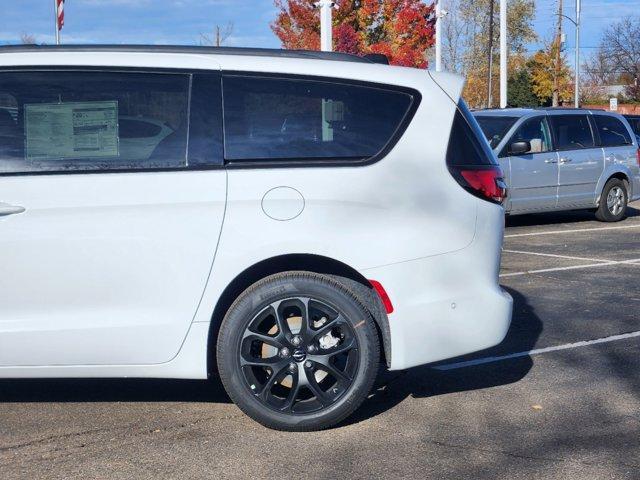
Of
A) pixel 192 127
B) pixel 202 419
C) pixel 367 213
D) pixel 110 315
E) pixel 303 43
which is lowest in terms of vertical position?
pixel 202 419

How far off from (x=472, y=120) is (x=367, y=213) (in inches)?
35.8

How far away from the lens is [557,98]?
200ft

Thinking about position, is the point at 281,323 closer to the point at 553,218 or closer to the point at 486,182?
the point at 486,182

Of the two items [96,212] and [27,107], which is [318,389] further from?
[27,107]

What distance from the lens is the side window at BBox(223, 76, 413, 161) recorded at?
5074 millimetres

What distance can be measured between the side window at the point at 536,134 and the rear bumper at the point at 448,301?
9.95 m

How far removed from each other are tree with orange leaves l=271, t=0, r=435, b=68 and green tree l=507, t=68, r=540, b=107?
86.4 ft

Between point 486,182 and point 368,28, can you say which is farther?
point 368,28

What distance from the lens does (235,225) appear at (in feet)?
Answer: 16.2

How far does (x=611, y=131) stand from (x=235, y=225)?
41.4ft

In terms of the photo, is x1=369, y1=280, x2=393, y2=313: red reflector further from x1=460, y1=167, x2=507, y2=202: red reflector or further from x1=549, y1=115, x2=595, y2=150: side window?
x1=549, y1=115, x2=595, y2=150: side window

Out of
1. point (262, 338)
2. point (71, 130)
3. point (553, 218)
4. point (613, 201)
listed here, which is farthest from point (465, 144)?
point (553, 218)

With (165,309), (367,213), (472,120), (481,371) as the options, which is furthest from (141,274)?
(481,371)

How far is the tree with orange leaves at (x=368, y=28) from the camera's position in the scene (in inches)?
1228
